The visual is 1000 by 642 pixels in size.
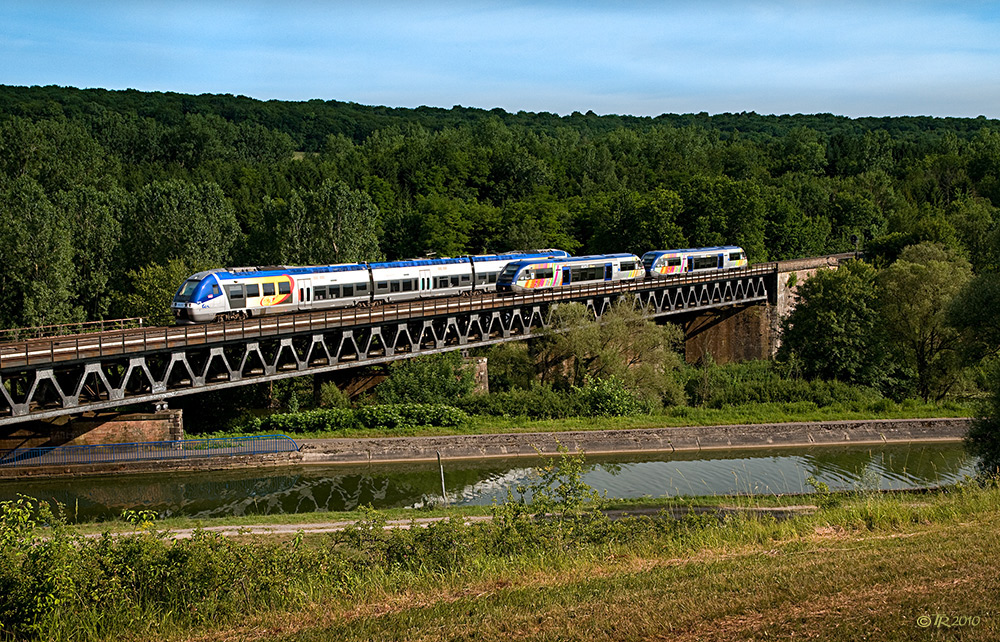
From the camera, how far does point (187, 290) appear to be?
43.7 meters

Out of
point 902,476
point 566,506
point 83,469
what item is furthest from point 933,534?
point 83,469

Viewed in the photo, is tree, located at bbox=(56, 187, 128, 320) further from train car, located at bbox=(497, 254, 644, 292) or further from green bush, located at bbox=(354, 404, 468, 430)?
train car, located at bbox=(497, 254, 644, 292)

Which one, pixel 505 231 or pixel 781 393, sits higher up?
pixel 505 231

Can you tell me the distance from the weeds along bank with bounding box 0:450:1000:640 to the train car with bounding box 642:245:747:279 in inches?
2026

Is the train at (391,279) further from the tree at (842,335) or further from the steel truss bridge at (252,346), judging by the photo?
the tree at (842,335)

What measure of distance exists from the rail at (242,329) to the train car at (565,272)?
110cm

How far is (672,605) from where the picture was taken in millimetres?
13484

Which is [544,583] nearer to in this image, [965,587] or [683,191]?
[965,587]

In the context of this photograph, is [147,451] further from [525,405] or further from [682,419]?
[682,419]

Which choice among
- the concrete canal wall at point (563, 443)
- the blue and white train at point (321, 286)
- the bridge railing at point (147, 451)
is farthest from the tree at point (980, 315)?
the bridge railing at point (147, 451)

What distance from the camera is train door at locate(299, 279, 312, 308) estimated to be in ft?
159

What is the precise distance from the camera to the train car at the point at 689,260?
236ft

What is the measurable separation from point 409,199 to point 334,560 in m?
106

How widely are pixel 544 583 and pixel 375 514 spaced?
5912 mm
